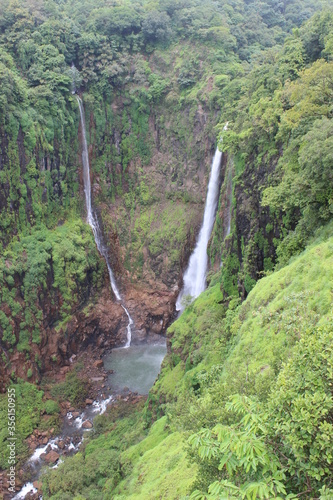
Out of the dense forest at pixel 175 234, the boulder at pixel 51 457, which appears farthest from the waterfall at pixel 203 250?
the boulder at pixel 51 457

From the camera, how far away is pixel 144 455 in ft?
44.2

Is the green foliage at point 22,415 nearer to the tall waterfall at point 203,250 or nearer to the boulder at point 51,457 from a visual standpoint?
the boulder at point 51,457

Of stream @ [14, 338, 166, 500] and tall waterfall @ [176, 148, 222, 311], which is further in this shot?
tall waterfall @ [176, 148, 222, 311]

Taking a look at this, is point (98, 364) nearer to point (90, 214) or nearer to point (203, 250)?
point (203, 250)

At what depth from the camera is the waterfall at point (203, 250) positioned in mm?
26719

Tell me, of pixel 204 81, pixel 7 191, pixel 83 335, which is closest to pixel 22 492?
pixel 83 335

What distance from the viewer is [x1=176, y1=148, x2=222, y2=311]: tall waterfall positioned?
26719 mm

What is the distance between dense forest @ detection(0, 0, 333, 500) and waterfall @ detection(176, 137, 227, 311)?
35.4 inches

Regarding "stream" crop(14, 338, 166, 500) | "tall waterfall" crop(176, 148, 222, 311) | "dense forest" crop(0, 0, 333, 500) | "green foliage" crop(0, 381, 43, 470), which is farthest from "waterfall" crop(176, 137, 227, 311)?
"green foliage" crop(0, 381, 43, 470)

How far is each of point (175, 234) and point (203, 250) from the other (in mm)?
3823

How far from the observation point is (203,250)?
28.0m

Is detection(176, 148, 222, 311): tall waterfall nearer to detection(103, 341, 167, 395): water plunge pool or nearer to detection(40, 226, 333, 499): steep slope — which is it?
detection(103, 341, 167, 395): water plunge pool

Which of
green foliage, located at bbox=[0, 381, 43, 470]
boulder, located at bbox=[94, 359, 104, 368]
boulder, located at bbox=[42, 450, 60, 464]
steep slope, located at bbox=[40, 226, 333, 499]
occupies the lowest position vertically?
boulder, located at bbox=[42, 450, 60, 464]

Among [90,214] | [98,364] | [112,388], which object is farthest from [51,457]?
[90,214]
